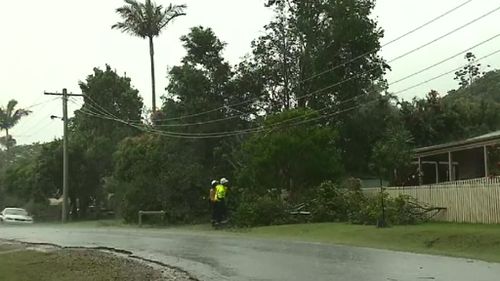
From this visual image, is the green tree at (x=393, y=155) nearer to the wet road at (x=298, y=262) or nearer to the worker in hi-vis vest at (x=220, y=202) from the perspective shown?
the worker in hi-vis vest at (x=220, y=202)

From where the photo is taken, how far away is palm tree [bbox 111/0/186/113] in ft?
194

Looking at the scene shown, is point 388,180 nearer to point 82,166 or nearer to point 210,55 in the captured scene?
point 210,55

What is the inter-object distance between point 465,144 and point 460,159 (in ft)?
28.5

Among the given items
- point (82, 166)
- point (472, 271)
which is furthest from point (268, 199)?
point (82, 166)

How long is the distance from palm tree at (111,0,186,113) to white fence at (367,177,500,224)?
113ft

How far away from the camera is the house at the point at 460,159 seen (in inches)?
1336

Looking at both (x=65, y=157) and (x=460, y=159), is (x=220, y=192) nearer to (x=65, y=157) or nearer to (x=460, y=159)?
(x=460, y=159)

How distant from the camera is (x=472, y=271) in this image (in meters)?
13.9

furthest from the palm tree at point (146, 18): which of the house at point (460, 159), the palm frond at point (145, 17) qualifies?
the house at point (460, 159)

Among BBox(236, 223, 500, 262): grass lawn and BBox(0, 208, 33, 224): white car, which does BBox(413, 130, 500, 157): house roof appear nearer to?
BBox(236, 223, 500, 262): grass lawn

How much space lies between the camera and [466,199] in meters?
25.8

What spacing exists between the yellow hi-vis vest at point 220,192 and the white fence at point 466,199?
7841mm

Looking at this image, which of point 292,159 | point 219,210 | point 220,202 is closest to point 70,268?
point 220,202

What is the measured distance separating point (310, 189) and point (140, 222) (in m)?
10.4
